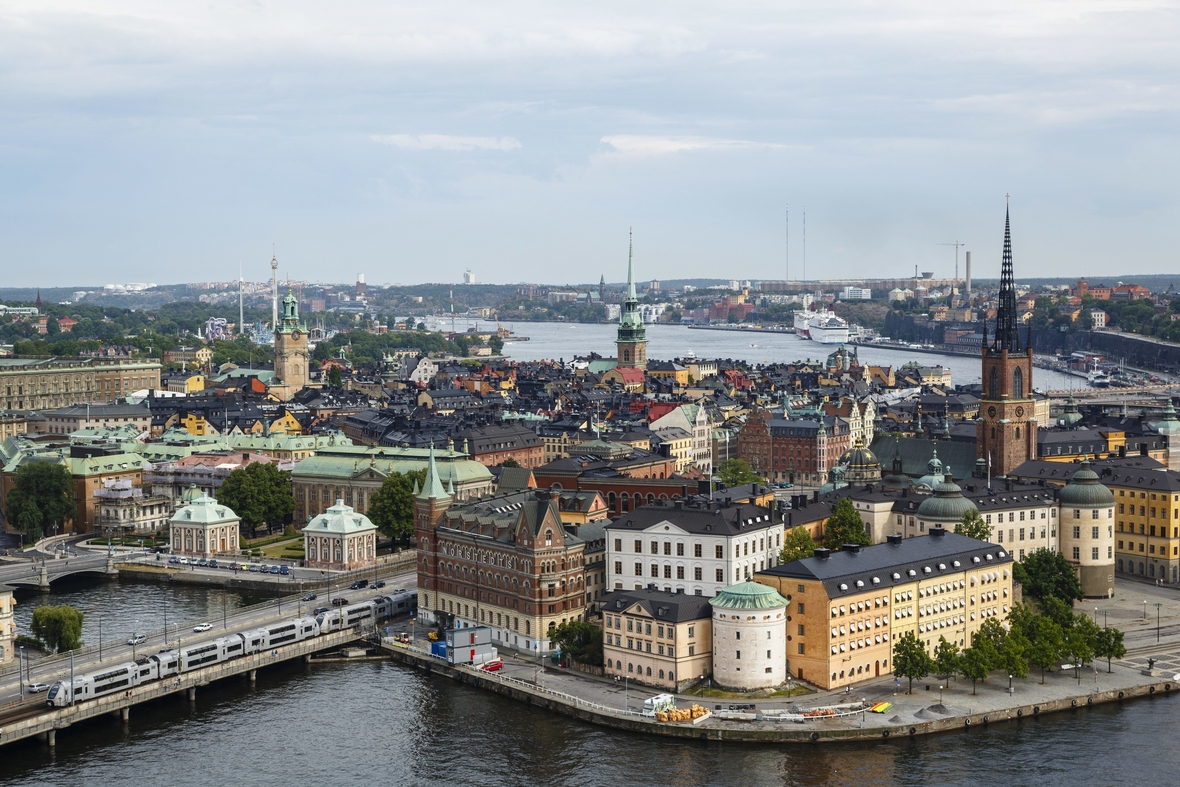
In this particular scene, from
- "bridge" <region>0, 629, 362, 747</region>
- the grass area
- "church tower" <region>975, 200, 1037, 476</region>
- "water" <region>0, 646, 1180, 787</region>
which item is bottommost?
"water" <region>0, 646, 1180, 787</region>

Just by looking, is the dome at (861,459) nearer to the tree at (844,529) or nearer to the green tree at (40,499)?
the tree at (844,529)

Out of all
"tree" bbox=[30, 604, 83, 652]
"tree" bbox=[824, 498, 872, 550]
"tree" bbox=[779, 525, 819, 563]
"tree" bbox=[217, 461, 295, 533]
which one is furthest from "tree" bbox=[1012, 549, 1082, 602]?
"tree" bbox=[217, 461, 295, 533]

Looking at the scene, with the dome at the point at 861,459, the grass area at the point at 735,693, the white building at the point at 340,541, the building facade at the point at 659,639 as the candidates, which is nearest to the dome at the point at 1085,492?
the dome at the point at 861,459

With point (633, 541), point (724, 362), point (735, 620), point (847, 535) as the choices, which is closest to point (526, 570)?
point (633, 541)

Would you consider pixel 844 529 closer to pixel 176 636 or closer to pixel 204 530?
pixel 176 636

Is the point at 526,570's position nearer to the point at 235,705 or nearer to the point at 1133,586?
the point at 235,705

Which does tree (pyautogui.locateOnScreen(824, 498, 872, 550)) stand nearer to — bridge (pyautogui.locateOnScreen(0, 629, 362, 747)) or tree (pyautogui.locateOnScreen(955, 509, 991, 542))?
tree (pyautogui.locateOnScreen(955, 509, 991, 542))
